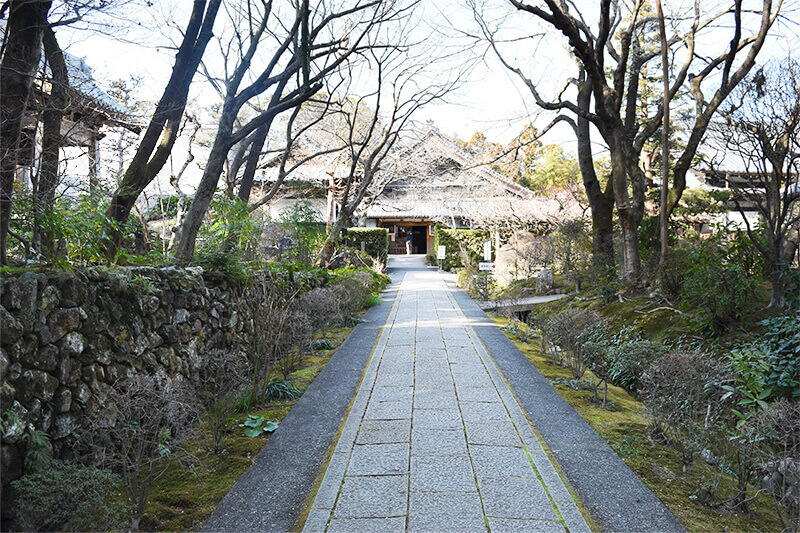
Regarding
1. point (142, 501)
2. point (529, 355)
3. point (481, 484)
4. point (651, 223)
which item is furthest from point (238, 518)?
point (651, 223)

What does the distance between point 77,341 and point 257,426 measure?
1530 mm

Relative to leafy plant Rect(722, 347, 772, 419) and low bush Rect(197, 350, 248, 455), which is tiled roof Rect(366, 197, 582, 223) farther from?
leafy plant Rect(722, 347, 772, 419)

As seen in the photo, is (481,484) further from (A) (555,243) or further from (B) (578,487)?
(A) (555,243)

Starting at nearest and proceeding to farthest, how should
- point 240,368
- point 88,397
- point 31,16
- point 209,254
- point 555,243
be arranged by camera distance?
point 88,397 < point 31,16 < point 240,368 < point 209,254 < point 555,243

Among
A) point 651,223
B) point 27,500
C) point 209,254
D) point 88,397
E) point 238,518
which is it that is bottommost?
point 238,518

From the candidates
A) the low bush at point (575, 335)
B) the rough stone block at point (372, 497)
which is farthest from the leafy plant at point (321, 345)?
the rough stone block at point (372, 497)

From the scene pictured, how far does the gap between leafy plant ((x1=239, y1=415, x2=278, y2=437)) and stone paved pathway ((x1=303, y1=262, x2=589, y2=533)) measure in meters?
0.59

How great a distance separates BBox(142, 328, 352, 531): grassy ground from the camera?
2.69 metres

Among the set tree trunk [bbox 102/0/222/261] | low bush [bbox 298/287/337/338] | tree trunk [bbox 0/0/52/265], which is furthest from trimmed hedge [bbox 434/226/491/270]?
tree trunk [bbox 0/0/52/265]

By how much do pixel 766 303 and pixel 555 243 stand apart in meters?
8.12

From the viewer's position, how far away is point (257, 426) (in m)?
3.96

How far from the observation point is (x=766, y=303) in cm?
607

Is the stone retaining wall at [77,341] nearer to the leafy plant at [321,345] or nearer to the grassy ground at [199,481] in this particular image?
the grassy ground at [199,481]

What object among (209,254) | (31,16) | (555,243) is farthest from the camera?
(555,243)
